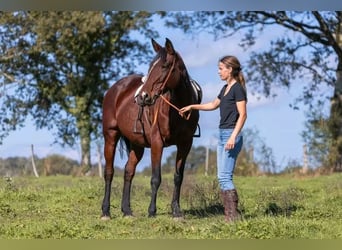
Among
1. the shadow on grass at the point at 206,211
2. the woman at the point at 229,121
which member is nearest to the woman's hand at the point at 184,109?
the woman at the point at 229,121

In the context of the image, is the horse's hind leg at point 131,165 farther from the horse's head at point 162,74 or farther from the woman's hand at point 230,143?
the woman's hand at point 230,143

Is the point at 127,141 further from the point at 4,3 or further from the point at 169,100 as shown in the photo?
the point at 4,3

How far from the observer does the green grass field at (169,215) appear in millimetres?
5770

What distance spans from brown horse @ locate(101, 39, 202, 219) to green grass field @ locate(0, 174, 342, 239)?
52 centimetres

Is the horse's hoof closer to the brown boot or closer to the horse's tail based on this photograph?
the horse's tail

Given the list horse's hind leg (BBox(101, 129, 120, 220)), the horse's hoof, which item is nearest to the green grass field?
the horse's hoof

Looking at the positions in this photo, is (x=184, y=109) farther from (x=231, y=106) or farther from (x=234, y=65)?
(x=234, y=65)

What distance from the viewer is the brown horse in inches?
264

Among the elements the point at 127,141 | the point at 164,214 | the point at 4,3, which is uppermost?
the point at 4,3

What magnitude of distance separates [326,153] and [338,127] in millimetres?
870

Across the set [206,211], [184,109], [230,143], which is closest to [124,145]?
[206,211]

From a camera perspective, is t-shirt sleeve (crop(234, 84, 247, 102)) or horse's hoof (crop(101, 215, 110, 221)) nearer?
t-shirt sleeve (crop(234, 84, 247, 102))

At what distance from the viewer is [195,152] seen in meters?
20.5

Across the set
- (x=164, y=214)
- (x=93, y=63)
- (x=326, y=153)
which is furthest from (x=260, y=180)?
(x=93, y=63)
